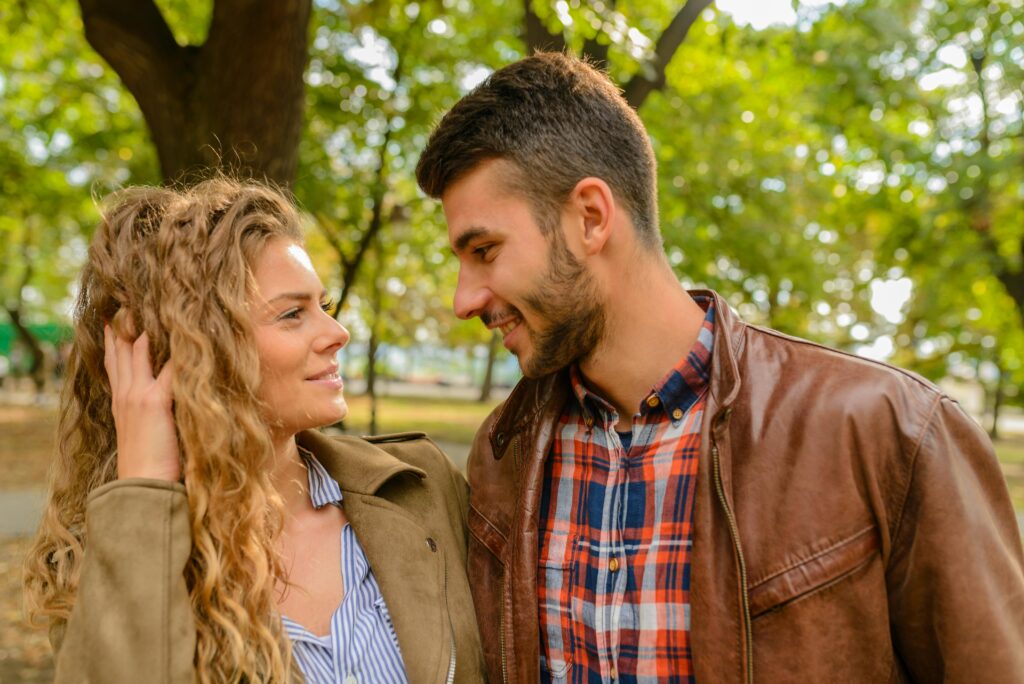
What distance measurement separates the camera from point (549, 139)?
226 centimetres

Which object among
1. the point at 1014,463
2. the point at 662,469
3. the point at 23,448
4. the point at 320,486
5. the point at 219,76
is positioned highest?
the point at 219,76

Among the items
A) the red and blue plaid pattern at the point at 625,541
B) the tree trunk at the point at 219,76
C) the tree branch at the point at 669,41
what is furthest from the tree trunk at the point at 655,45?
the red and blue plaid pattern at the point at 625,541

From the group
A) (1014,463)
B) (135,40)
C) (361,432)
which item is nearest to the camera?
(135,40)

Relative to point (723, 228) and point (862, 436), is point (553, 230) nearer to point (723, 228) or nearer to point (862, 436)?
point (862, 436)

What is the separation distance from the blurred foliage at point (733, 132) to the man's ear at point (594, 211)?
450cm

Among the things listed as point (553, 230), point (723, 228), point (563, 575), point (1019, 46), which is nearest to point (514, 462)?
point (563, 575)

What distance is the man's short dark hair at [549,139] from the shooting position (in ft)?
7.36

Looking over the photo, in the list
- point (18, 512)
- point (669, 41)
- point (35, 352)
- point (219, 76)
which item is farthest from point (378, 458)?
point (35, 352)

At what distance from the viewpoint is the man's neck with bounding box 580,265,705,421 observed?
2.22m

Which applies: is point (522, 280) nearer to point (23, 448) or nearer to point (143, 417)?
point (143, 417)

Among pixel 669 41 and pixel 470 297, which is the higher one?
pixel 669 41

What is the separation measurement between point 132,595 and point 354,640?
617 mm

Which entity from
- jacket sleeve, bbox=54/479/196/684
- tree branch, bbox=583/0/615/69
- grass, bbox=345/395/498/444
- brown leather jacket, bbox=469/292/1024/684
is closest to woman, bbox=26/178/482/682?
jacket sleeve, bbox=54/479/196/684

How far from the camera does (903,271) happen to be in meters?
14.2
